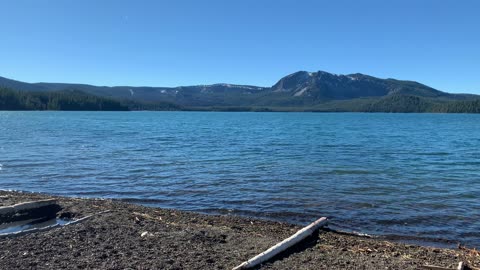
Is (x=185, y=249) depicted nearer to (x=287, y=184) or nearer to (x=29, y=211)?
(x=29, y=211)

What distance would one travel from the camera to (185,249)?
11883mm

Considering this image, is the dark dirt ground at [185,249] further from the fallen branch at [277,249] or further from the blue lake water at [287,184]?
the blue lake water at [287,184]

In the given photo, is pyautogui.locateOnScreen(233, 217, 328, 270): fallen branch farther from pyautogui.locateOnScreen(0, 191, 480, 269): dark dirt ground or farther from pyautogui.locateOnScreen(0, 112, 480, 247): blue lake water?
pyautogui.locateOnScreen(0, 112, 480, 247): blue lake water

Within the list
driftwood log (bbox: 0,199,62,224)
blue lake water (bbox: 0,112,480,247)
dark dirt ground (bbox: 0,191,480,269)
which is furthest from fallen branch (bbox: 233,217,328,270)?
driftwood log (bbox: 0,199,62,224)

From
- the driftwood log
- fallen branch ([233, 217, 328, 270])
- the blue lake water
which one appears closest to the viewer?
fallen branch ([233, 217, 328, 270])

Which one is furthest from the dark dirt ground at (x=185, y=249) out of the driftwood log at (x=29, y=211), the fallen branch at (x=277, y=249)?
the driftwood log at (x=29, y=211)

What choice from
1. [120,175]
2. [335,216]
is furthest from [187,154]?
[335,216]

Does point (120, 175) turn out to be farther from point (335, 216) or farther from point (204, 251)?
point (204, 251)

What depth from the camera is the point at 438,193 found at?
2409 cm

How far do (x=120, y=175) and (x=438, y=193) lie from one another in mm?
19224

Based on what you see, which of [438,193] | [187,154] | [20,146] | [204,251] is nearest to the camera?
[204,251]

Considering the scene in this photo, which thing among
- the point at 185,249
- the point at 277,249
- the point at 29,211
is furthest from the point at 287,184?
the point at 185,249

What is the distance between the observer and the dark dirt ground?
35.2 feet

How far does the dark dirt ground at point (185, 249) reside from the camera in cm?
1072
